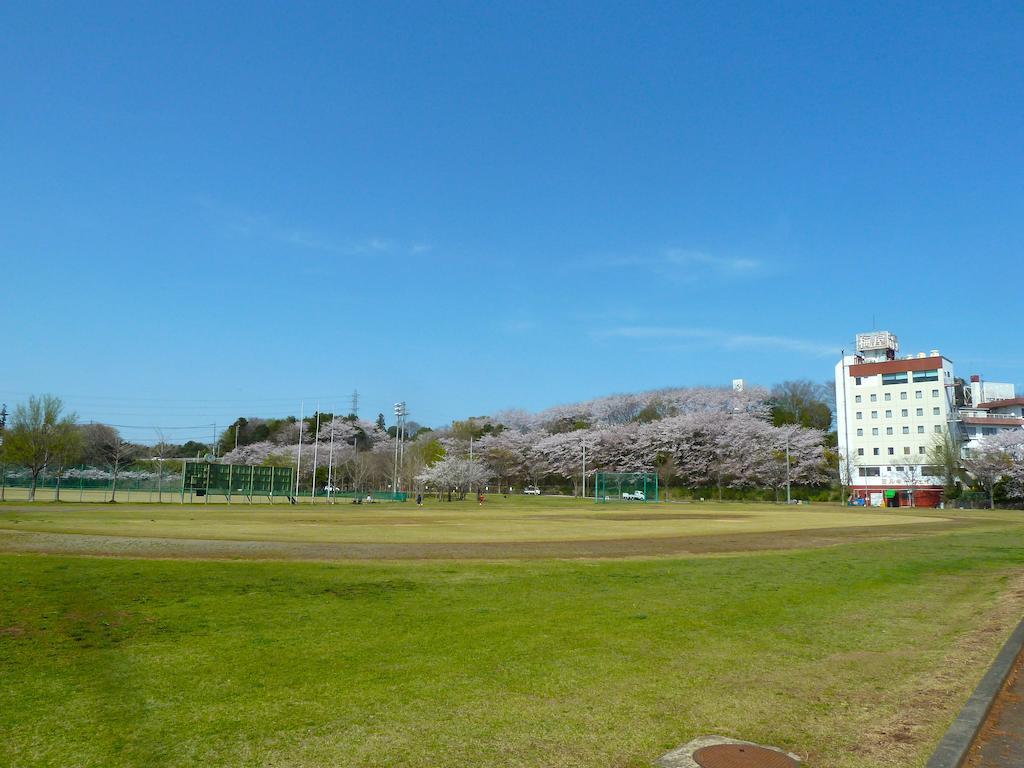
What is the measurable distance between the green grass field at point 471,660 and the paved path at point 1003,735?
0.32 m

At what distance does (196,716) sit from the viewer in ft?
18.5

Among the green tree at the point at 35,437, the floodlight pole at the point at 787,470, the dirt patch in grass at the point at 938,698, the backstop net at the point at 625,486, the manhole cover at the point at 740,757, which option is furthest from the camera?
the backstop net at the point at 625,486

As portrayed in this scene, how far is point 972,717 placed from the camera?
594 cm

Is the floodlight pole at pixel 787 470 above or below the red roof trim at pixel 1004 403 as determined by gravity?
below

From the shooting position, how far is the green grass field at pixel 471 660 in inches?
208

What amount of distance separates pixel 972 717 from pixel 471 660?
4535 millimetres

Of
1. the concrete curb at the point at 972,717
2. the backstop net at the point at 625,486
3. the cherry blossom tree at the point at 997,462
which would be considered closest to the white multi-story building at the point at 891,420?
the cherry blossom tree at the point at 997,462

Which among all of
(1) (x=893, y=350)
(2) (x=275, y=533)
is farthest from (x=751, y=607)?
(1) (x=893, y=350)

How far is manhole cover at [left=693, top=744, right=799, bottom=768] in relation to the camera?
5023 mm

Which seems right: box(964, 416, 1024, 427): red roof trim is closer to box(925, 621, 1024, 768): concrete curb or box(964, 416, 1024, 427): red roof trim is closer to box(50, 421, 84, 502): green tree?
box(925, 621, 1024, 768): concrete curb

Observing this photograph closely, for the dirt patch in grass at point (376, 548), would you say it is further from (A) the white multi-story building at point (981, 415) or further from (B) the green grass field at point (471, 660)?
(A) the white multi-story building at point (981, 415)

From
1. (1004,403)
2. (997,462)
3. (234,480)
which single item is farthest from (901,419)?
(234,480)

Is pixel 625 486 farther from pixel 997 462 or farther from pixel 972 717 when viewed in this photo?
pixel 972 717

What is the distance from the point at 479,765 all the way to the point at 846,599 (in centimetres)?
989
